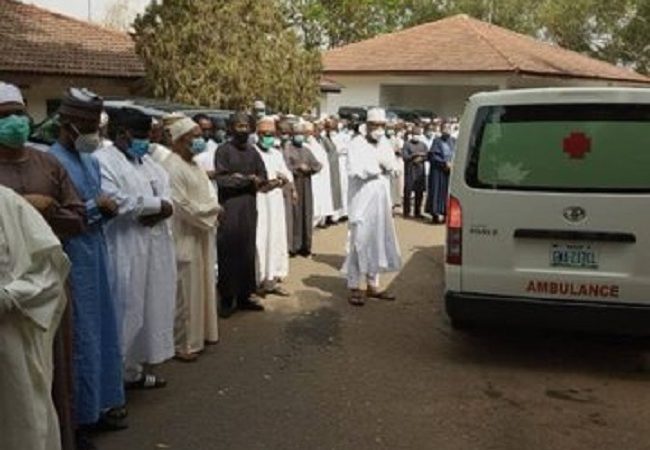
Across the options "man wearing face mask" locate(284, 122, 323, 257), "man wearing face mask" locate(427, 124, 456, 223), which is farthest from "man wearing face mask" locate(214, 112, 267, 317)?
"man wearing face mask" locate(427, 124, 456, 223)

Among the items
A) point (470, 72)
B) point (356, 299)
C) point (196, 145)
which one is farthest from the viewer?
point (470, 72)

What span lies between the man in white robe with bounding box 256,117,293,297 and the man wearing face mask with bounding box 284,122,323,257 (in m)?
1.99

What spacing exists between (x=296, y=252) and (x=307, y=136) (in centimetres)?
207

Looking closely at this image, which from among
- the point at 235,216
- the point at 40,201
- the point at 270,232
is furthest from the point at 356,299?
the point at 40,201

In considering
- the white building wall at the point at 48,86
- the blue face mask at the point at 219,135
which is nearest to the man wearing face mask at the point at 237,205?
the blue face mask at the point at 219,135

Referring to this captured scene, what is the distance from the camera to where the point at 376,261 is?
29.0 feet

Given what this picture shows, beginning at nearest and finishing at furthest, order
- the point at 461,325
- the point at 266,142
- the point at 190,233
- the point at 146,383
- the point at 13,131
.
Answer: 1. the point at 13,131
2. the point at 146,383
3. the point at 190,233
4. the point at 461,325
5. the point at 266,142

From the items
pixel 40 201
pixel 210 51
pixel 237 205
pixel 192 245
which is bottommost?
pixel 192 245

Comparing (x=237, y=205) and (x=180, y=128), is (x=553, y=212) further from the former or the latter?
(x=237, y=205)

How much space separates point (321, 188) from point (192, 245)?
7946 mm

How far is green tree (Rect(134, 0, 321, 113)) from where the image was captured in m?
19.3

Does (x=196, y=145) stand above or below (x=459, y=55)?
below

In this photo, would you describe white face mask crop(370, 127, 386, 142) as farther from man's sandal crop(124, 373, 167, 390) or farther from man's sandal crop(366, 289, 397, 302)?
man's sandal crop(124, 373, 167, 390)

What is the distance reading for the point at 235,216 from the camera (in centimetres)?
801
